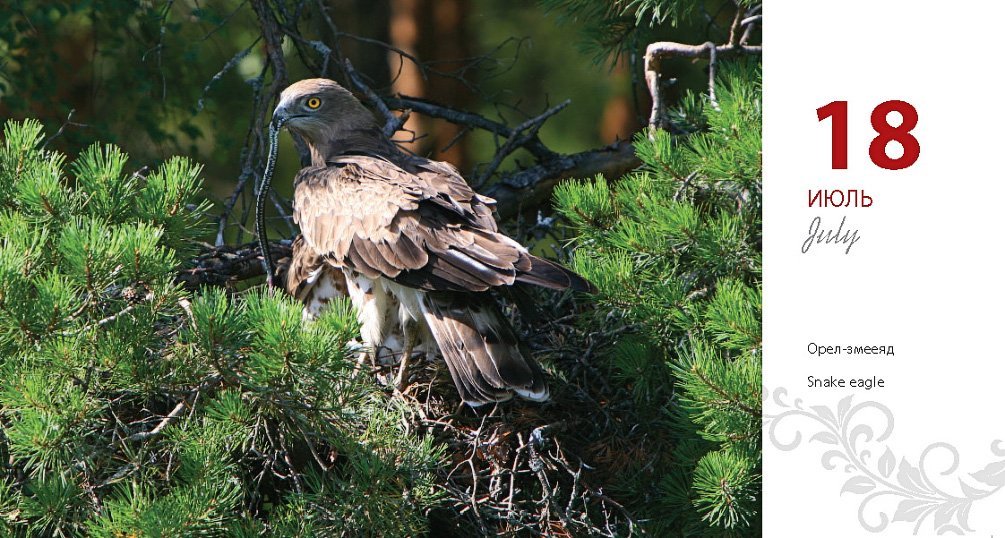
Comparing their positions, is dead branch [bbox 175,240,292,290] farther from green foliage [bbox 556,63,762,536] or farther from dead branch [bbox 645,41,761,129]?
dead branch [bbox 645,41,761,129]

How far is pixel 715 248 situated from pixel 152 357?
1763 millimetres

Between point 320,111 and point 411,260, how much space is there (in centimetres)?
141

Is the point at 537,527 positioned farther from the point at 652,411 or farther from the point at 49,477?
the point at 49,477

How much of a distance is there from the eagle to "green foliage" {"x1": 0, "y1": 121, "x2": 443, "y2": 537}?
1.38ft

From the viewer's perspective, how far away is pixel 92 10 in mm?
5789

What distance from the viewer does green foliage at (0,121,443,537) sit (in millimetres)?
2779

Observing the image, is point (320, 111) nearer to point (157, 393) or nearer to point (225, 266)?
point (225, 266)

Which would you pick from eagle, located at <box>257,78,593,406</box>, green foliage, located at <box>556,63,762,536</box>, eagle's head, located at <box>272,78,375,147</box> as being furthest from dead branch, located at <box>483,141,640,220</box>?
green foliage, located at <box>556,63,762,536</box>

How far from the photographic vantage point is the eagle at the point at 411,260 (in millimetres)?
3707

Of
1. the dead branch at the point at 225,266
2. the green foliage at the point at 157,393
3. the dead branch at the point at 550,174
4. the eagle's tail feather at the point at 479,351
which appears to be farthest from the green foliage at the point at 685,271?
the dead branch at the point at 225,266

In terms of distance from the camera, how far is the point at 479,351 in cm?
380
